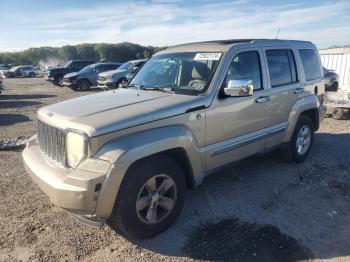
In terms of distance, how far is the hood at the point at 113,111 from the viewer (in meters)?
A: 3.32

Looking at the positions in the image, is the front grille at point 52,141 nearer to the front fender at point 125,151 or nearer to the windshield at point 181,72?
the front fender at point 125,151

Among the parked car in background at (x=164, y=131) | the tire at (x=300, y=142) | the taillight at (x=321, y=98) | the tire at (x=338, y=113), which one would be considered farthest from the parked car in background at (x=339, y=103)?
the parked car in background at (x=164, y=131)

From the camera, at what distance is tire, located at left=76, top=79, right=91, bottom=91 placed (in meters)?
21.0

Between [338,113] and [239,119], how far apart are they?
21.1 ft

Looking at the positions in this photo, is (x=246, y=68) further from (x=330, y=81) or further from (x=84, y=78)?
(x=84, y=78)

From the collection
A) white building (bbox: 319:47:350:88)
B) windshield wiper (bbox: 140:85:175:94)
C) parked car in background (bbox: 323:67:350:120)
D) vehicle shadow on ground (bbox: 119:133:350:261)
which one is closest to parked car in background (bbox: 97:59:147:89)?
white building (bbox: 319:47:350:88)

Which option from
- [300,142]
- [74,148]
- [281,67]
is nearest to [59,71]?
[300,142]

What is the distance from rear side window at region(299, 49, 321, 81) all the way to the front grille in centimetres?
422

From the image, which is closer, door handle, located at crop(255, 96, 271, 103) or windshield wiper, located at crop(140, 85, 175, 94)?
windshield wiper, located at crop(140, 85, 175, 94)

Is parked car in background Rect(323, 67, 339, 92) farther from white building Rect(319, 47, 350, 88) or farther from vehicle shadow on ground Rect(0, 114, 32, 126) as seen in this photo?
vehicle shadow on ground Rect(0, 114, 32, 126)

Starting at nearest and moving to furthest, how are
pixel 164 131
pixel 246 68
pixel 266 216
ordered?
pixel 164 131 < pixel 266 216 < pixel 246 68

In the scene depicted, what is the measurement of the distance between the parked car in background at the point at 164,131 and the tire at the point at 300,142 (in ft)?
0.59

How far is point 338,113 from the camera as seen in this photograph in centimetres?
970

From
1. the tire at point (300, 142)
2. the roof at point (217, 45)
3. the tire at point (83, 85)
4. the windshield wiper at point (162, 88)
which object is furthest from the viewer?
the tire at point (83, 85)
